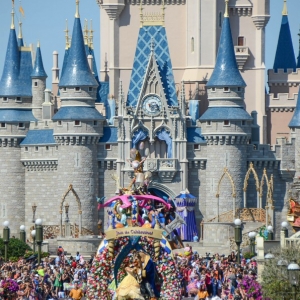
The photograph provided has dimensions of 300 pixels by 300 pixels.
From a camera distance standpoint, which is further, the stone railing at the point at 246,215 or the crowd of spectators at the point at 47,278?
the stone railing at the point at 246,215

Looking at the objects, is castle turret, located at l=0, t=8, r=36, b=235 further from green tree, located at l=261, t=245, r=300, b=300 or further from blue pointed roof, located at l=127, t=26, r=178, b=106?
green tree, located at l=261, t=245, r=300, b=300

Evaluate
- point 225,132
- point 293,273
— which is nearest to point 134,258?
point 293,273

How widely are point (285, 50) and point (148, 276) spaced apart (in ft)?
169

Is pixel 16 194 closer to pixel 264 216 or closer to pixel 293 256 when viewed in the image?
pixel 264 216

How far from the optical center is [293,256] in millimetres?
56688

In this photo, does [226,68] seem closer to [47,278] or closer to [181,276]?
[47,278]

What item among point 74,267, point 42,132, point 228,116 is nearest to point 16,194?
point 42,132

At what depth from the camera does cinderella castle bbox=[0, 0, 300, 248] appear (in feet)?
293

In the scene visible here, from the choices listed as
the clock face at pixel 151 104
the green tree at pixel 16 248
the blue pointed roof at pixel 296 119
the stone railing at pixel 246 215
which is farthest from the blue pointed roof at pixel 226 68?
the green tree at pixel 16 248

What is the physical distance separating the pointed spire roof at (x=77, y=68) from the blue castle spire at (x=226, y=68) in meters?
5.12

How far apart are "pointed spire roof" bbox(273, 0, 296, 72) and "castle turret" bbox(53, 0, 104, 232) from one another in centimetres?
1464

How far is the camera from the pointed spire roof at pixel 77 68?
89.9 metres

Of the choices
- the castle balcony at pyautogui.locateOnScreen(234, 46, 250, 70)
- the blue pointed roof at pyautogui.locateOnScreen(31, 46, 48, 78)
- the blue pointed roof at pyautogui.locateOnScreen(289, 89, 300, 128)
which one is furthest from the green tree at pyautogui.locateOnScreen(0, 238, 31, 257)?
the castle balcony at pyautogui.locateOnScreen(234, 46, 250, 70)

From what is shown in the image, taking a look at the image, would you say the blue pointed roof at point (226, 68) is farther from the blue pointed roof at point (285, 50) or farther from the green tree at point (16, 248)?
the green tree at point (16, 248)
